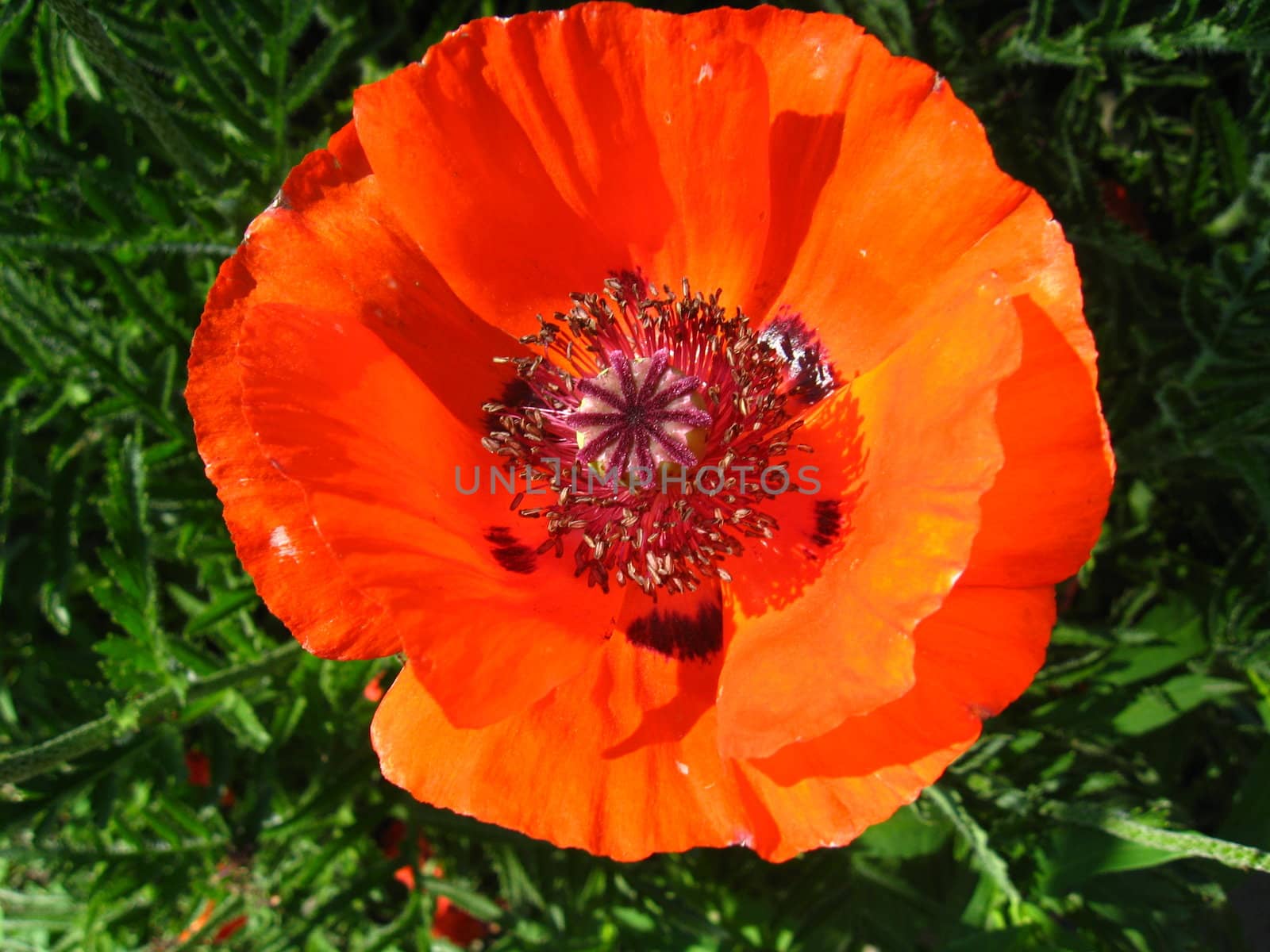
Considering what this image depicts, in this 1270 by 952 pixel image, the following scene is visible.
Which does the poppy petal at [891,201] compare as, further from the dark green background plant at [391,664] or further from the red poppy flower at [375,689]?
the red poppy flower at [375,689]

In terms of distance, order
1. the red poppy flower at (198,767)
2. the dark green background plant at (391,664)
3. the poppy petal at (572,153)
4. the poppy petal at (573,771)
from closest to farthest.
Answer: the poppy petal at (573,771) < the poppy petal at (572,153) < the dark green background plant at (391,664) < the red poppy flower at (198,767)

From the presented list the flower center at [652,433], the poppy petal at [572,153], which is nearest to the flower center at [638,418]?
the flower center at [652,433]

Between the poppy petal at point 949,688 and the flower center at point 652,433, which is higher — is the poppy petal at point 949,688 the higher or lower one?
the lower one

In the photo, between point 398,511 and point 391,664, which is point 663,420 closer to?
point 398,511

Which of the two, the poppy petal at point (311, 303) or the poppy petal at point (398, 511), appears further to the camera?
the poppy petal at point (311, 303)

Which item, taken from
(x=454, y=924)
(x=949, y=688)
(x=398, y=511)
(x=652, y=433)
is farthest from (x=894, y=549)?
(x=454, y=924)

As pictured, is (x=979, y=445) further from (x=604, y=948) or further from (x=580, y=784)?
(x=604, y=948)

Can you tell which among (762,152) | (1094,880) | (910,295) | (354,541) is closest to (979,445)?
(910,295)

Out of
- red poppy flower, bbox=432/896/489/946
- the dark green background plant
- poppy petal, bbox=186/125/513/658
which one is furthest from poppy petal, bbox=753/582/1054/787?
red poppy flower, bbox=432/896/489/946
